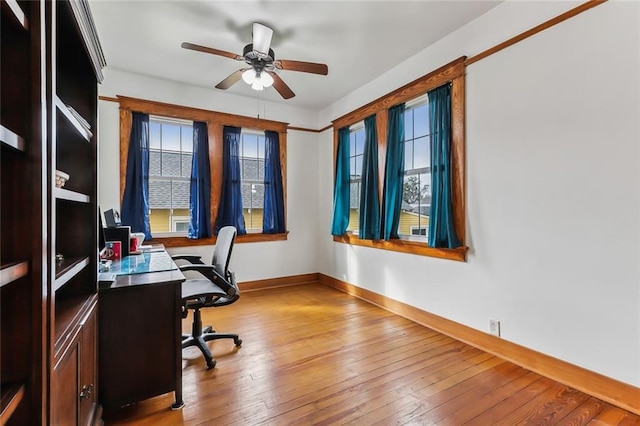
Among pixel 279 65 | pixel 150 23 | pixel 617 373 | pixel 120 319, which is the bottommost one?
pixel 617 373

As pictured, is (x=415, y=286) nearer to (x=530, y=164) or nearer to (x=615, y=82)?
(x=530, y=164)

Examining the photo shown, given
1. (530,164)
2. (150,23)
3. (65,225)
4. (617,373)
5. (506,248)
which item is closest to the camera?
(65,225)

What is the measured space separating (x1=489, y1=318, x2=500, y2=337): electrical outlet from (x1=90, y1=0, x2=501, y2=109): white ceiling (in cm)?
267

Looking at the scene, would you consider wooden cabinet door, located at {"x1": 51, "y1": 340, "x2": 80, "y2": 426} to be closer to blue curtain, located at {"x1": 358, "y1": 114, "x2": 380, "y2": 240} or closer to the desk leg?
the desk leg

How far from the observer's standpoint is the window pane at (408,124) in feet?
11.6

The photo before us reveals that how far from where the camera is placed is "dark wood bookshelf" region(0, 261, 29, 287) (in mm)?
688

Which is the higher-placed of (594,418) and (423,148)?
(423,148)

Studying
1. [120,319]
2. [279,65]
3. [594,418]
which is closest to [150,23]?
[279,65]

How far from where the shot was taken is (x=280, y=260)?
189 inches

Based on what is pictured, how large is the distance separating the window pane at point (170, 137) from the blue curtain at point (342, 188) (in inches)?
89.7

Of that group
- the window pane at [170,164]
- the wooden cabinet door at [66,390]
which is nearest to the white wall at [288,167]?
the window pane at [170,164]

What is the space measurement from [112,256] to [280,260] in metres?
2.57

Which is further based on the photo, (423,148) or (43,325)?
(423,148)

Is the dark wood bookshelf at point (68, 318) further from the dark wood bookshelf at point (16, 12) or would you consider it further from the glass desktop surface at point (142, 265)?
the dark wood bookshelf at point (16, 12)
